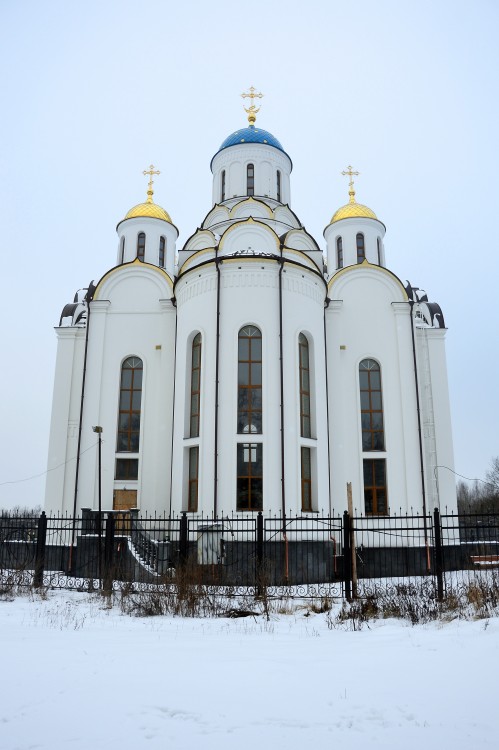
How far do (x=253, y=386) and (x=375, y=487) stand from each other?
16.2 feet

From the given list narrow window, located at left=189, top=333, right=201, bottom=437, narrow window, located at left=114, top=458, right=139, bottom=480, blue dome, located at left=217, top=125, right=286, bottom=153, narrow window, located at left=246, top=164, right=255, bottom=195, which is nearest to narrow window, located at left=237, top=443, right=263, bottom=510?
narrow window, located at left=189, top=333, right=201, bottom=437

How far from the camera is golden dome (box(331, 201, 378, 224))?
21312 millimetres

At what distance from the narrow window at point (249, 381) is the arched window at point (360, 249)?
6.67m

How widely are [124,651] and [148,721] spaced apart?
213cm

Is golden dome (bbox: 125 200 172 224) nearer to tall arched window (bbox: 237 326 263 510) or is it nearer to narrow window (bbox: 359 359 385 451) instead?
tall arched window (bbox: 237 326 263 510)

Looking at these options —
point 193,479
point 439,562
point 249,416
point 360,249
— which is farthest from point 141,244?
point 439,562

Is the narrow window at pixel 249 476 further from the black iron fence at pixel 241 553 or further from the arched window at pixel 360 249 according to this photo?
the arched window at pixel 360 249

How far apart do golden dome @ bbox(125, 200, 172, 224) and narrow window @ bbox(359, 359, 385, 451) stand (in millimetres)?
9385

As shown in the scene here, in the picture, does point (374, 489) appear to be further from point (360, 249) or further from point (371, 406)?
point (360, 249)

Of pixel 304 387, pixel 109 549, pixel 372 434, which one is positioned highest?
pixel 304 387

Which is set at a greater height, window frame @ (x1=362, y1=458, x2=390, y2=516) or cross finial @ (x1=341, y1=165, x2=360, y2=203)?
cross finial @ (x1=341, y1=165, x2=360, y2=203)

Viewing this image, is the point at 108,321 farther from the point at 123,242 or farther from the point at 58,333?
the point at 123,242

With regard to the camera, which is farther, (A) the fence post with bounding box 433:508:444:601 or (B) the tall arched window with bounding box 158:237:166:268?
(B) the tall arched window with bounding box 158:237:166:268

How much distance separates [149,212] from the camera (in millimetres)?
21875
